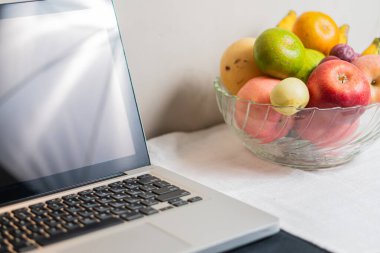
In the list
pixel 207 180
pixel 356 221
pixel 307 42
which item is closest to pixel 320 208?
pixel 356 221

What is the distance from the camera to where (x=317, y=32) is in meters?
0.90

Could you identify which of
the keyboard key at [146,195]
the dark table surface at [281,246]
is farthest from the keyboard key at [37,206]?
the dark table surface at [281,246]

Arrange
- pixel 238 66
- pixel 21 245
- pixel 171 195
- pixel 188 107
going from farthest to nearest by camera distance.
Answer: pixel 188 107 → pixel 238 66 → pixel 171 195 → pixel 21 245

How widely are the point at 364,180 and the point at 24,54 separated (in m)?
0.46

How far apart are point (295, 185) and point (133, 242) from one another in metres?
0.29

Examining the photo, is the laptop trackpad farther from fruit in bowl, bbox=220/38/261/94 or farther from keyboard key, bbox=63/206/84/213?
fruit in bowl, bbox=220/38/261/94

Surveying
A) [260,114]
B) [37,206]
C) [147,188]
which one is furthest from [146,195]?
[260,114]

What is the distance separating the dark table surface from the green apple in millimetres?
209

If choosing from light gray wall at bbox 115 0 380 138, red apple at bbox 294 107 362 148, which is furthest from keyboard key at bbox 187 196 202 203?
light gray wall at bbox 115 0 380 138

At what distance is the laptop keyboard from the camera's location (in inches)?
22.2

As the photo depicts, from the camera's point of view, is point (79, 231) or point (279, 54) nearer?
point (79, 231)

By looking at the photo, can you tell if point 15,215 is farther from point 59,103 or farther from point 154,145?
→ point 154,145

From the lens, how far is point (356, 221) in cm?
66

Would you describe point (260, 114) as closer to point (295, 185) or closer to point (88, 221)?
point (295, 185)
